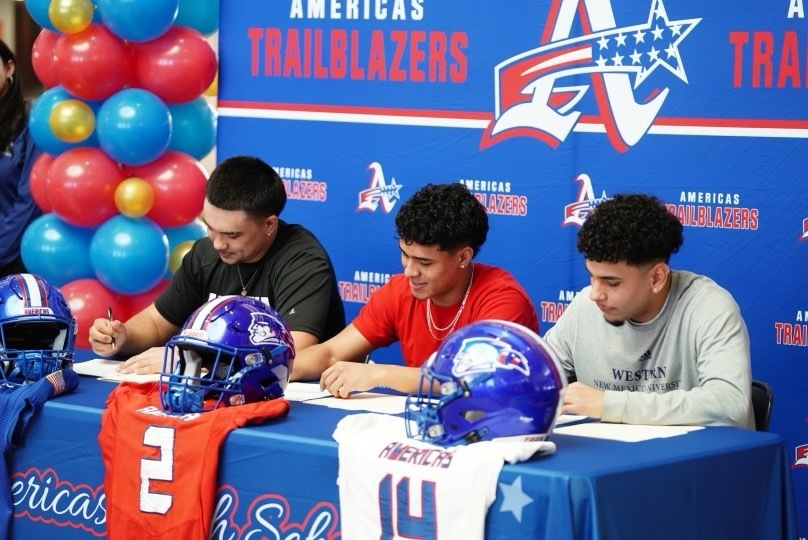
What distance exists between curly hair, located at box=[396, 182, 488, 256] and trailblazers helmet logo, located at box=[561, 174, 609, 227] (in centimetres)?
100

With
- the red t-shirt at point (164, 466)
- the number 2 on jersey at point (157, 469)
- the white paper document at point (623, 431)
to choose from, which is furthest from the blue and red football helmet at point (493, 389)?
the number 2 on jersey at point (157, 469)

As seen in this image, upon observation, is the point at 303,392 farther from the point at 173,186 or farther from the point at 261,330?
the point at 173,186

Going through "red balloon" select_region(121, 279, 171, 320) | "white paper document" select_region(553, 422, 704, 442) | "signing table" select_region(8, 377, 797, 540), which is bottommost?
"signing table" select_region(8, 377, 797, 540)

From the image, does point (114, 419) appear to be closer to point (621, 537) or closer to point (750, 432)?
point (621, 537)

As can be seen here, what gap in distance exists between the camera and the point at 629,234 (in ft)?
8.86

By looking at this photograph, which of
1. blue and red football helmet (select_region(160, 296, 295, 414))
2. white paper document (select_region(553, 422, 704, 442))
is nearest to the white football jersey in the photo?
white paper document (select_region(553, 422, 704, 442))

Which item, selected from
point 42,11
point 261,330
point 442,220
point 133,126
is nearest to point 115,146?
point 133,126

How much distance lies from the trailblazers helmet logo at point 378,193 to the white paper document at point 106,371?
1.39m

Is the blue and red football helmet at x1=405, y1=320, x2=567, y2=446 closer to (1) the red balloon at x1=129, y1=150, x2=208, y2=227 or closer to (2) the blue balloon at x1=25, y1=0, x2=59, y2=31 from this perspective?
(1) the red balloon at x1=129, y1=150, x2=208, y2=227

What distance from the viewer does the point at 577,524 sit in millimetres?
2092

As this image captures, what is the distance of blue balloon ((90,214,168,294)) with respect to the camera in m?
4.21

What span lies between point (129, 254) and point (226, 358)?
157cm

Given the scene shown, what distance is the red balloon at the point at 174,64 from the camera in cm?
427

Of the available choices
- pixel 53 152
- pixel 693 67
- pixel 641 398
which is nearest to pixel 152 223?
pixel 53 152
